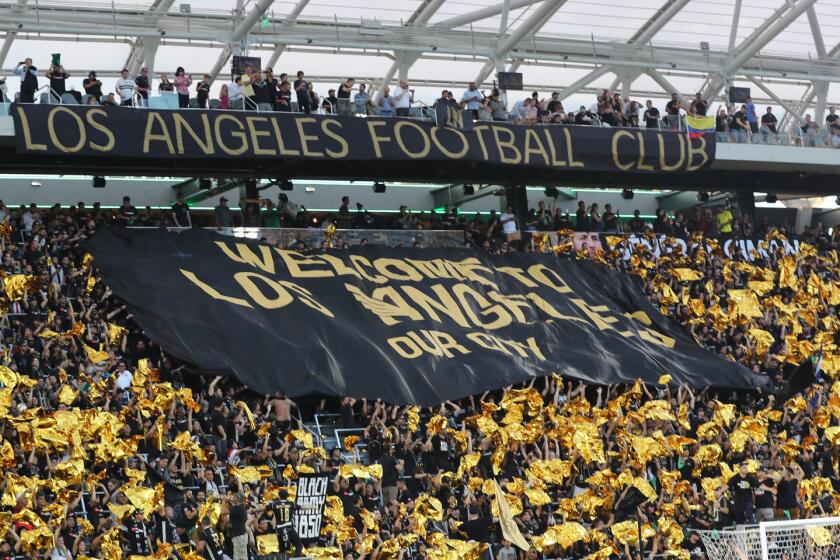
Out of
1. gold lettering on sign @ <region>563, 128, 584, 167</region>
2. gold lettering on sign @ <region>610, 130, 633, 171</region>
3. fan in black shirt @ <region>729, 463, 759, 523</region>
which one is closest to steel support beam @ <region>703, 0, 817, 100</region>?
gold lettering on sign @ <region>610, 130, 633, 171</region>

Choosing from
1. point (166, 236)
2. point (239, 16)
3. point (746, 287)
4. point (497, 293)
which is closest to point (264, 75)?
point (239, 16)

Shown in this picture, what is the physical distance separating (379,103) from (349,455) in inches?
345

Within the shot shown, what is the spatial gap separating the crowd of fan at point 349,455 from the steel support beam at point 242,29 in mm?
4343

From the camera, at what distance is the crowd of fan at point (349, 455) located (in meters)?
17.0

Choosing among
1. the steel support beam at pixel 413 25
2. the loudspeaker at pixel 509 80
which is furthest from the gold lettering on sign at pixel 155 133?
the loudspeaker at pixel 509 80

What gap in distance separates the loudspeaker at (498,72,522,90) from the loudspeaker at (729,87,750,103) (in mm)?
5462

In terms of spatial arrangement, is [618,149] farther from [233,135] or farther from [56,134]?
[56,134]

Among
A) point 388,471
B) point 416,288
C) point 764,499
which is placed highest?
point 416,288

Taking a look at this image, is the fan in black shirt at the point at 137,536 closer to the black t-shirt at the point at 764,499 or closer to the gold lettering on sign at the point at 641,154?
the black t-shirt at the point at 764,499

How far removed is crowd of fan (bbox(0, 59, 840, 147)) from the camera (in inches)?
931

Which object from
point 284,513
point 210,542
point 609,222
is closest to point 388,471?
point 284,513

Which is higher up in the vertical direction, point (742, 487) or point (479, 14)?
point (479, 14)

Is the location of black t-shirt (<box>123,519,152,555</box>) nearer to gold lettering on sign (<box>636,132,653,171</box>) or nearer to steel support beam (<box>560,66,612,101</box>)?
gold lettering on sign (<box>636,132,653,171</box>)

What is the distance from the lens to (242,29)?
85.8 feet
